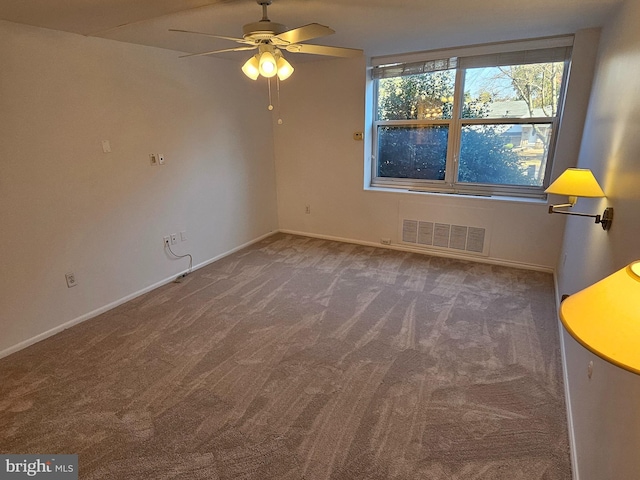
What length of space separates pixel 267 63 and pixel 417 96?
2.62 meters

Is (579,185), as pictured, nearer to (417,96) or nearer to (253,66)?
(253,66)

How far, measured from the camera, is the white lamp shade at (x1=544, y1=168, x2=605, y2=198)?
196 centimetres

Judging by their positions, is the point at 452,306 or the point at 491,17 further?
the point at 452,306

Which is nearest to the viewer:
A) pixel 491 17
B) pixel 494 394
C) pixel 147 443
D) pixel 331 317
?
pixel 147 443

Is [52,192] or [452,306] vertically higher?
[52,192]

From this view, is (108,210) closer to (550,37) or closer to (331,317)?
(331,317)

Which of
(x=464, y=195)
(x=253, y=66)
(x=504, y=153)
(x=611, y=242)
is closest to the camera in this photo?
(x=611, y=242)

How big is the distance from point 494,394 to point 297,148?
379 centimetres

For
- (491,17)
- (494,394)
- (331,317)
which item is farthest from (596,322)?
(491,17)

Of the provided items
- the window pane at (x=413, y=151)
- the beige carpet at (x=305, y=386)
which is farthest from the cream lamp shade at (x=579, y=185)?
the window pane at (x=413, y=151)

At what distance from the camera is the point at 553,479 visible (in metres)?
1.58

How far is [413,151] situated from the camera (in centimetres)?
438

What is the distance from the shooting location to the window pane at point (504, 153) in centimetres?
372

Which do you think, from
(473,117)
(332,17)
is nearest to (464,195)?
(473,117)
